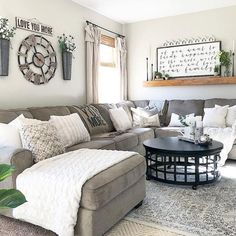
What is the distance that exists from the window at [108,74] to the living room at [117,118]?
0.03 meters

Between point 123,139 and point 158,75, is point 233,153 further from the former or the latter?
point 158,75

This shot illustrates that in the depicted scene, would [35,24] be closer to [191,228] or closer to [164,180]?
[164,180]

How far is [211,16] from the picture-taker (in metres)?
4.88

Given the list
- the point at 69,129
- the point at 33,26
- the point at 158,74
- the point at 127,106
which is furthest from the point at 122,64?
the point at 69,129

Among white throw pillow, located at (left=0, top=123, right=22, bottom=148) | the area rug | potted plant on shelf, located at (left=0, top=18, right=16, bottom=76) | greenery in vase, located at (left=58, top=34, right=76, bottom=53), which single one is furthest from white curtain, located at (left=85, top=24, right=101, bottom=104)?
the area rug

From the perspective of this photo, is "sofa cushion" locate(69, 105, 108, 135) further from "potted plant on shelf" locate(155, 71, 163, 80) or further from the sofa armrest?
"potted plant on shelf" locate(155, 71, 163, 80)

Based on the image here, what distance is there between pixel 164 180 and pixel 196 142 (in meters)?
0.58

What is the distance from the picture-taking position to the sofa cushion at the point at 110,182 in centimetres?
183

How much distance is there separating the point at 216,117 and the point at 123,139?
1641mm

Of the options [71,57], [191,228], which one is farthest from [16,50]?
[191,228]

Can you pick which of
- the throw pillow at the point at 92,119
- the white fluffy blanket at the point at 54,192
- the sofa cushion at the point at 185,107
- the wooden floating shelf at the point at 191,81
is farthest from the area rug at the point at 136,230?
the wooden floating shelf at the point at 191,81

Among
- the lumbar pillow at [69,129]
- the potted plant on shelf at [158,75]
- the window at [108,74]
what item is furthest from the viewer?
the potted plant on shelf at [158,75]

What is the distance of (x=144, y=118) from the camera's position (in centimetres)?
467

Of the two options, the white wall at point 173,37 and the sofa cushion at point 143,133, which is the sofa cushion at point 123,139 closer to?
the sofa cushion at point 143,133
